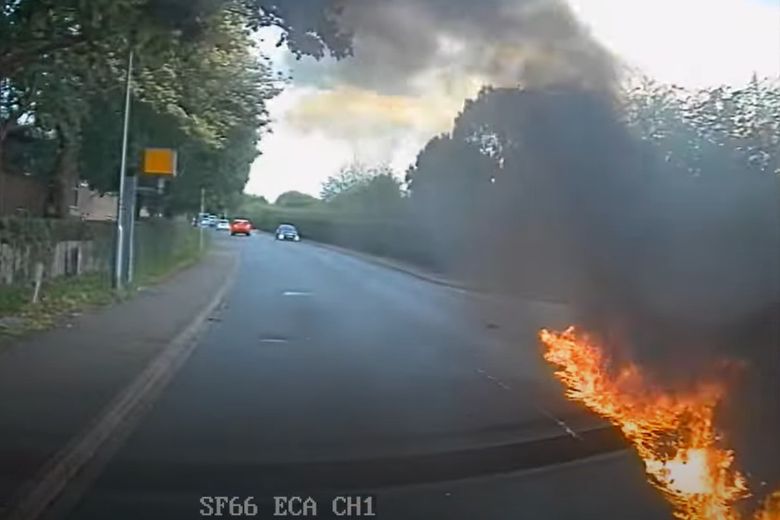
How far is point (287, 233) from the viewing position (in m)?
69.0

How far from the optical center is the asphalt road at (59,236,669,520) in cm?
721

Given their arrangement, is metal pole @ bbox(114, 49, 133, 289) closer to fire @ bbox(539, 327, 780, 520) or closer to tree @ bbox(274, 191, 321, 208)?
tree @ bbox(274, 191, 321, 208)

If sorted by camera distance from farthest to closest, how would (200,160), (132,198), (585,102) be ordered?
(200,160)
(132,198)
(585,102)

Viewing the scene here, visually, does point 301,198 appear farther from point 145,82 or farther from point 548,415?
point 548,415

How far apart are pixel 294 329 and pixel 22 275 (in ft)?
19.8

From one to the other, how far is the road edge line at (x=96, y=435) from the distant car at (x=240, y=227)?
6776 centimetres

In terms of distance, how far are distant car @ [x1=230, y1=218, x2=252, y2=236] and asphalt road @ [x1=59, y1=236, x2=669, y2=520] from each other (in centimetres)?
6523

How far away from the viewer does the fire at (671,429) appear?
7.20m

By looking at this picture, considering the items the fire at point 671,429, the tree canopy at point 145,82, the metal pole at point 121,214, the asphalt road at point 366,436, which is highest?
the tree canopy at point 145,82

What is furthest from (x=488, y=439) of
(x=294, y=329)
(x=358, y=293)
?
(x=358, y=293)

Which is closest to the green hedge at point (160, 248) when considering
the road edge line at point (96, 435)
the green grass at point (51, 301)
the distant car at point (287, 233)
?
the green grass at point (51, 301)

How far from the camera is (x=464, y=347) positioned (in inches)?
675

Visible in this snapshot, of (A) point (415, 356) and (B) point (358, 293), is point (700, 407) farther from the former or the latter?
(B) point (358, 293)

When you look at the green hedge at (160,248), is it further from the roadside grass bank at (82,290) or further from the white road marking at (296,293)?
the white road marking at (296,293)
